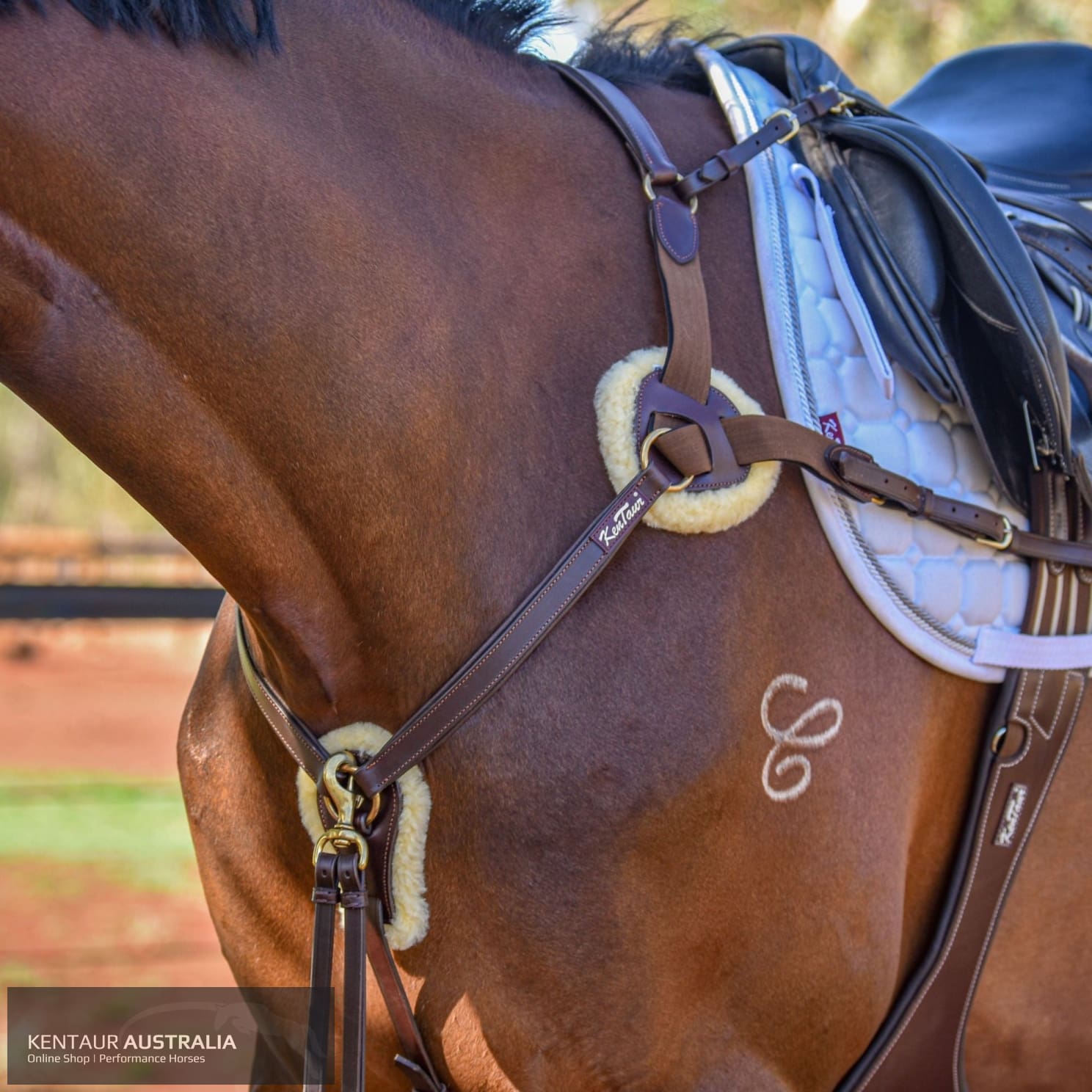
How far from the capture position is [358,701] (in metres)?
1.38

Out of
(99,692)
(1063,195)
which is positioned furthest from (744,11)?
(1063,195)

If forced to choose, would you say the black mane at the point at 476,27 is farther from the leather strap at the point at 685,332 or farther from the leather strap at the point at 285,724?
the leather strap at the point at 285,724

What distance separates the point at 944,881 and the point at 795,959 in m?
0.33

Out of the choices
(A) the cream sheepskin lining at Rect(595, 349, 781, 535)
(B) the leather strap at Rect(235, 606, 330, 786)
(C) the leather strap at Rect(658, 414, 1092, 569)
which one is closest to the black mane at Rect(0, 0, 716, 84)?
(A) the cream sheepskin lining at Rect(595, 349, 781, 535)

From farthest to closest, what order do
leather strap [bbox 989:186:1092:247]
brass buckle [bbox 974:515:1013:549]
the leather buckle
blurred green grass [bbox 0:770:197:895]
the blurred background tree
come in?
the blurred background tree, blurred green grass [bbox 0:770:197:895], leather strap [bbox 989:186:1092:247], brass buckle [bbox 974:515:1013:549], the leather buckle

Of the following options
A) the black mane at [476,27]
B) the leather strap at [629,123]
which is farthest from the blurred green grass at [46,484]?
the leather strap at [629,123]

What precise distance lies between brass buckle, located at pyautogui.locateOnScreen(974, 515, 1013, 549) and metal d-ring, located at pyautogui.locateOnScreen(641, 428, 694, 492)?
0.47 meters

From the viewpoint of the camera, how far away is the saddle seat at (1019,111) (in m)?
1.97

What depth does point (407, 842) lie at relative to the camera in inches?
53.1

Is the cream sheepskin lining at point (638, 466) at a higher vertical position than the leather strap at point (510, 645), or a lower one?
higher

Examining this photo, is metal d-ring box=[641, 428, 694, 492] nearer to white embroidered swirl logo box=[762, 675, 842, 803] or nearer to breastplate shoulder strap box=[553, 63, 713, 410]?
breastplate shoulder strap box=[553, 63, 713, 410]

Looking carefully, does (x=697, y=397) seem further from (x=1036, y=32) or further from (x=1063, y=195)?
(x=1036, y=32)

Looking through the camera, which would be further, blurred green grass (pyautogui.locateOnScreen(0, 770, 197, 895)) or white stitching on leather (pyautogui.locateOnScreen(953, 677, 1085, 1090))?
blurred green grass (pyautogui.locateOnScreen(0, 770, 197, 895))

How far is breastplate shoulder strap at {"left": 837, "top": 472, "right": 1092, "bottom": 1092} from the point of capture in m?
1.57
